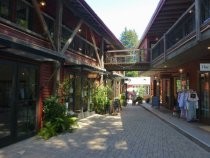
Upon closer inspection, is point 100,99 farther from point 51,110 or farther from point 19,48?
point 19,48

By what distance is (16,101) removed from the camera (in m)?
9.88

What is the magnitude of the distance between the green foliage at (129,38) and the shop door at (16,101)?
326 feet

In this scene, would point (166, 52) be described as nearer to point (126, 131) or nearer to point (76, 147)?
point (126, 131)

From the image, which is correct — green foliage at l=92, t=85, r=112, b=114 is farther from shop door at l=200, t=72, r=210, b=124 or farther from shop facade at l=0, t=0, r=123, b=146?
shop door at l=200, t=72, r=210, b=124

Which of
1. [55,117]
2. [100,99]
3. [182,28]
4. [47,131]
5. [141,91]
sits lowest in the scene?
[47,131]

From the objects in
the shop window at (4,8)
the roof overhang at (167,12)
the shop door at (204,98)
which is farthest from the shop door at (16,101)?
the shop door at (204,98)

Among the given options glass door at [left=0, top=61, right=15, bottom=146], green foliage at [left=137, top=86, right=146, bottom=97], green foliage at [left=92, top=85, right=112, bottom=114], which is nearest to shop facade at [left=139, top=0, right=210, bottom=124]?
green foliage at [left=92, top=85, right=112, bottom=114]

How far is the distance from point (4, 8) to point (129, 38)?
338 ft

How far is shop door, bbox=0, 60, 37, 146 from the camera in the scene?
922 cm

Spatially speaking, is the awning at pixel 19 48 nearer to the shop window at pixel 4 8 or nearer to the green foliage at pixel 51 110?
the shop window at pixel 4 8

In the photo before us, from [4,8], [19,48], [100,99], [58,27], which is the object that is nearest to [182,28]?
[58,27]

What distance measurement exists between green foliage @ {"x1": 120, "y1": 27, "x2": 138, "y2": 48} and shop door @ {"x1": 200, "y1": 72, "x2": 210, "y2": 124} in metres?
94.3

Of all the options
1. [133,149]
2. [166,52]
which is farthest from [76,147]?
[166,52]

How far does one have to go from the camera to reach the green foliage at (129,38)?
4353 inches
